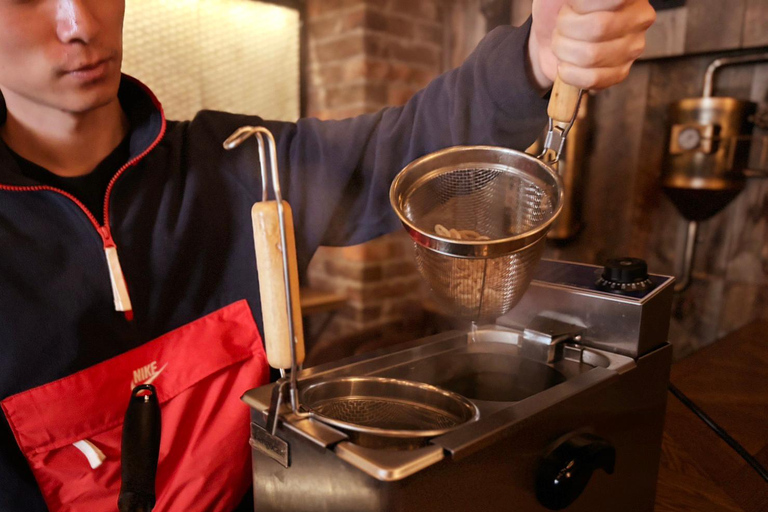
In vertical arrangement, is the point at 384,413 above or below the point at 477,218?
below

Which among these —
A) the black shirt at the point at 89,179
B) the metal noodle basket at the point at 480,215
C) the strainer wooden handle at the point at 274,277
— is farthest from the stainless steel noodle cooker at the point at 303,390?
the black shirt at the point at 89,179

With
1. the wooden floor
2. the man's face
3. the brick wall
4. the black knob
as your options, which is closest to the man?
the man's face

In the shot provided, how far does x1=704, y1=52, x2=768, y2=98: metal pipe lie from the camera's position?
1.35 metres

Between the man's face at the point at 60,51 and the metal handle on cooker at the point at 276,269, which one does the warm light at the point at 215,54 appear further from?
the metal handle on cooker at the point at 276,269

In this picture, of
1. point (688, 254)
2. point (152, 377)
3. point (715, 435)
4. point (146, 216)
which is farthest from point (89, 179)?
point (688, 254)

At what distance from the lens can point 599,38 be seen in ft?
1.78

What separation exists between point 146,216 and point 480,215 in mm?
491

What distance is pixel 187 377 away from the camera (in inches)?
31.0

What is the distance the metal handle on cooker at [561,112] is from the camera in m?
0.60

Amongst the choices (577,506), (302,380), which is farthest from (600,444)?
(302,380)

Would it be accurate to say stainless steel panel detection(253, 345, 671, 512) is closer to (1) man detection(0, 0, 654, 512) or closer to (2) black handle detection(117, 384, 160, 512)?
(2) black handle detection(117, 384, 160, 512)

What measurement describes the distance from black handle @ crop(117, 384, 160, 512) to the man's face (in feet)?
1.25

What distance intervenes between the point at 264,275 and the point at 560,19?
40 cm

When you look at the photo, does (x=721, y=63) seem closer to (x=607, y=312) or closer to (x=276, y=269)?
(x=607, y=312)
